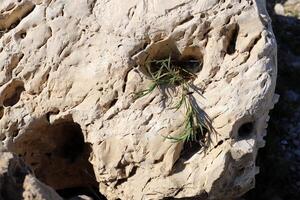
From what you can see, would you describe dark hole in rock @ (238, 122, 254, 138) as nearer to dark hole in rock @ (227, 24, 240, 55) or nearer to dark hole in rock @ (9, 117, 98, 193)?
dark hole in rock @ (227, 24, 240, 55)

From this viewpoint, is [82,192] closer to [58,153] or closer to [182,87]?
[58,153]

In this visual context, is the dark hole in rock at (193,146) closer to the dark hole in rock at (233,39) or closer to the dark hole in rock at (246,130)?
the dark hole in rock at (246,130)

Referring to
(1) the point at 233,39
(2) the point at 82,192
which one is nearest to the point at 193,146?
(1) the point at 233,39

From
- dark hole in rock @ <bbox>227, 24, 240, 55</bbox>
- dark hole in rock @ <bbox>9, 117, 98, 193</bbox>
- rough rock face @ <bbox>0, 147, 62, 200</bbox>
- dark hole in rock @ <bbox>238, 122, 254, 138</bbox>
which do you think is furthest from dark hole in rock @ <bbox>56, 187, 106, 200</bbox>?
dark hole in rock @ <bbox>227, 24, 240, 55</bbox>

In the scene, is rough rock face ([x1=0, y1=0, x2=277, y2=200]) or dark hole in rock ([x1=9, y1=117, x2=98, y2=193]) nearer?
rough rock face ([x1=0, y1=0, x2=277, y2=200])

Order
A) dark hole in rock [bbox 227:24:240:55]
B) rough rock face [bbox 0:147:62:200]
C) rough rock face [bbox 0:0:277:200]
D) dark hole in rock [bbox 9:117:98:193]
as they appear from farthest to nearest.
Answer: dark hole in rock [bbox 9:117:98:193]
dark hole in rock [bbox 227:24:240:55]
rough rock face [bbox 0:0:277:200]
rough rock face [bbox 0:147:62:200]

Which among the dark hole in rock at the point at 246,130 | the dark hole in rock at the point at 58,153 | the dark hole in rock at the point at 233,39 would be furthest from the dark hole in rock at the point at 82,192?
the dark hole in rock at the point at 233,39
